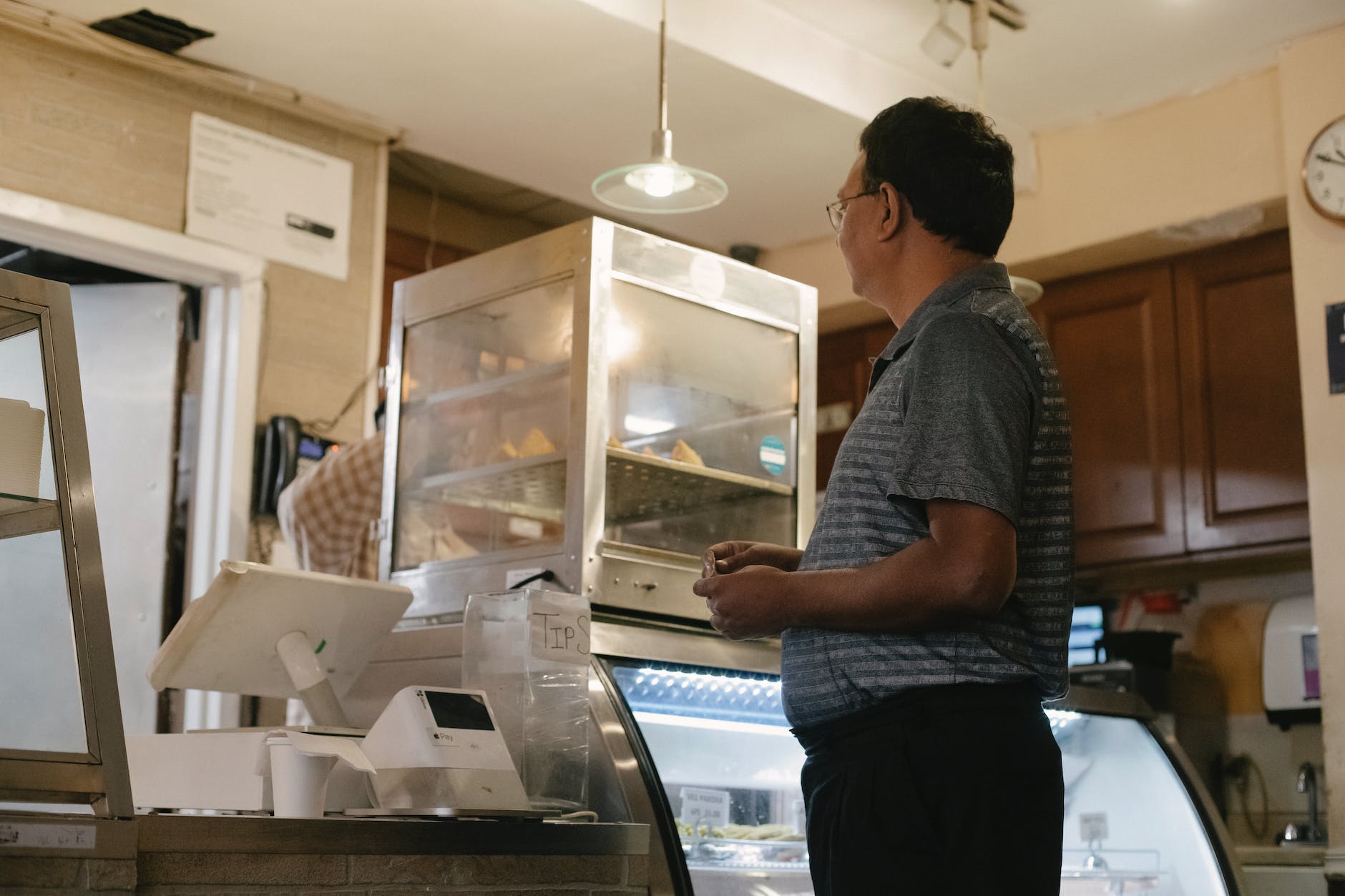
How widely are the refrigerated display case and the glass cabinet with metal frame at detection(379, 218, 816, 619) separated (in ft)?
0.70

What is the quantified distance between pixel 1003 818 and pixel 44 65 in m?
3.37

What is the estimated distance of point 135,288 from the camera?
412cm

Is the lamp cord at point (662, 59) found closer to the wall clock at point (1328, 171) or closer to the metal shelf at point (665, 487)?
the metal shelf at point (665, 487)

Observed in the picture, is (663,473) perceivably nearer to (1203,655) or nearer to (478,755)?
(478,755)

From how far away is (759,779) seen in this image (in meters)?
2.65

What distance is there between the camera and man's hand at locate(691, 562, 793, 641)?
1490 mm

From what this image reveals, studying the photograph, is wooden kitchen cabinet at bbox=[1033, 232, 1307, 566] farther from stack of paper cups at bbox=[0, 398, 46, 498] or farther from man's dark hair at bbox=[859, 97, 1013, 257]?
stack of paper cups at bbox=[0, 398, 46, 498]

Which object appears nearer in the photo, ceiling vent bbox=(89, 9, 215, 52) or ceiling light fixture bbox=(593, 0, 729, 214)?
ceiling light fixture bbox=(593, 0, 729, 214)

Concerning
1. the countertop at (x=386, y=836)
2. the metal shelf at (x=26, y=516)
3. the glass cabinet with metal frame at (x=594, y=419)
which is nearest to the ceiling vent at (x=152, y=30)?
the glass cabinet with metal frame at (x=594, y=419)

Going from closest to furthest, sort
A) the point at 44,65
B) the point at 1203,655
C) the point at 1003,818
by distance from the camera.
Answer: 1. the point at 1003,818
2. the point at 44,65
3. the point at 1203,655

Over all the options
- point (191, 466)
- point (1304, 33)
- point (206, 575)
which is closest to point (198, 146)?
point (191, 466)

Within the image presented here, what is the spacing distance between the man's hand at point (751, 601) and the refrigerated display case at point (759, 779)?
0.61 metres

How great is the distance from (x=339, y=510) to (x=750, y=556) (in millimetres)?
2067

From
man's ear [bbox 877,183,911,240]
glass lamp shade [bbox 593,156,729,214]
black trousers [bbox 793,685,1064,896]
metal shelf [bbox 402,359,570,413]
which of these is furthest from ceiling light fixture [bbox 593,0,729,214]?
black trousers [bbox 793,685,1064,896]
